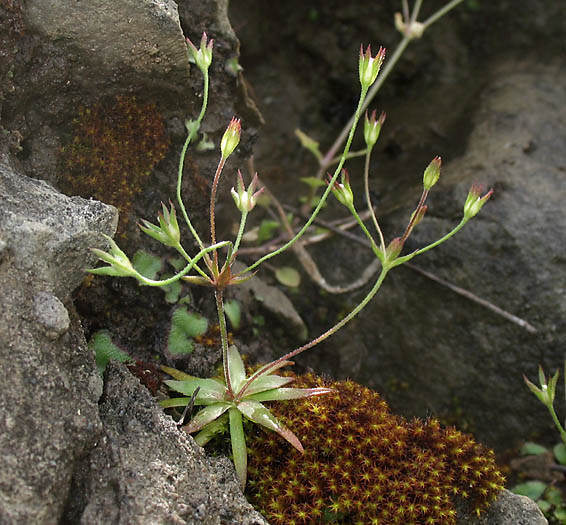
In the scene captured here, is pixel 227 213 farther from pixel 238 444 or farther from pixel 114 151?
pixel 238 444

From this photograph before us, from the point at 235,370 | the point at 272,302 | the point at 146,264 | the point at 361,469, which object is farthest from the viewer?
the point at 272,302

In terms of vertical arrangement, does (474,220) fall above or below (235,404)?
above

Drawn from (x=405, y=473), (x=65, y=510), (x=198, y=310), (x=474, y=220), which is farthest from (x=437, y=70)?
(x=65, y=510)

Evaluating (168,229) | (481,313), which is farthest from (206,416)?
(481,313)

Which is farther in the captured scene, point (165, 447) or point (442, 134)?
point (442, 134)

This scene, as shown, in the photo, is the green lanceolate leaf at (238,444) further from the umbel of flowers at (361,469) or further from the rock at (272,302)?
the rock at (272,302)

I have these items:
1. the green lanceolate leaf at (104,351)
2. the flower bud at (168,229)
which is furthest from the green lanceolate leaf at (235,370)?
the flower bud at (168,229)

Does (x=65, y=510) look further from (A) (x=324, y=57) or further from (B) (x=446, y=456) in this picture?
(A) (x=324, y=57)

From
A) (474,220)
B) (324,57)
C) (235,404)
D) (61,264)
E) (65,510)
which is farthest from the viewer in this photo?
(324,57)
